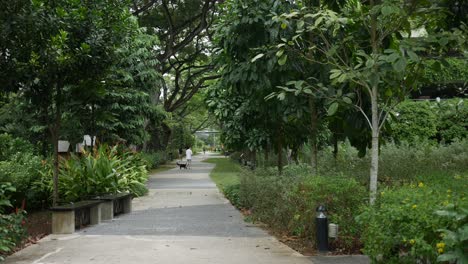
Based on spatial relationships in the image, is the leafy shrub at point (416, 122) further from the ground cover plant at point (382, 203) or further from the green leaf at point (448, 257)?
the green leaf at point (448, 257)

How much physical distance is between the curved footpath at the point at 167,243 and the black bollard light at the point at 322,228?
0.36 meters

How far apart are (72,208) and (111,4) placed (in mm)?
4308

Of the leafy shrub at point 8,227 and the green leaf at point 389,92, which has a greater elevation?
the green leaf at point 389,92

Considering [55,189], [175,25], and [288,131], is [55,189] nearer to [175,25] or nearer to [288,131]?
[288,131]

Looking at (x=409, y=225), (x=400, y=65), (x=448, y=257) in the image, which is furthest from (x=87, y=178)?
(x=448, y=257)

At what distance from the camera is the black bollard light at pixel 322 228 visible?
25.8 ft

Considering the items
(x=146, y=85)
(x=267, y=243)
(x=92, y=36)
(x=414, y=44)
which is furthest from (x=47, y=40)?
(x=146, y=85)

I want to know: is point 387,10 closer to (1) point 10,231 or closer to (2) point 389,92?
(2) point 389,92

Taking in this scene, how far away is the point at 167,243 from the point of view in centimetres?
914

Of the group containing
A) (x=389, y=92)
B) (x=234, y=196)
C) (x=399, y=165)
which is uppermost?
(x=389, y=92)

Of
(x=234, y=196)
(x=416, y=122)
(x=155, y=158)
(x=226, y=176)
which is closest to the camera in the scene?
(x=234, y=196)

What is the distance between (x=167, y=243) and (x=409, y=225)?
17.7 ft

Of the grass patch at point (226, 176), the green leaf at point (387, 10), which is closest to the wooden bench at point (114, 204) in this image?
the grass patch at point (226, 176)

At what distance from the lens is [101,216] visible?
42.4 ft
